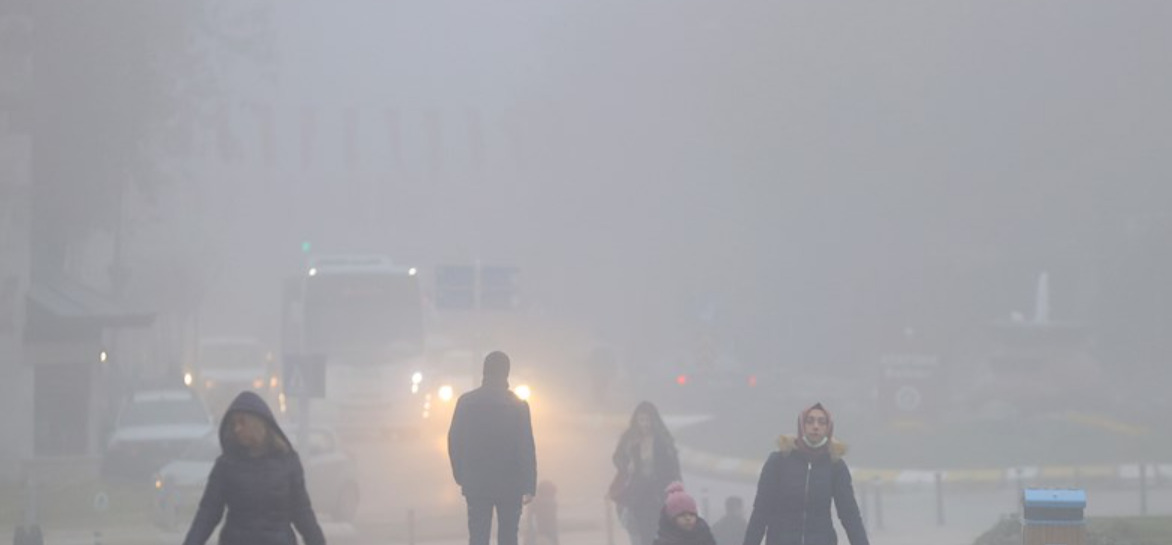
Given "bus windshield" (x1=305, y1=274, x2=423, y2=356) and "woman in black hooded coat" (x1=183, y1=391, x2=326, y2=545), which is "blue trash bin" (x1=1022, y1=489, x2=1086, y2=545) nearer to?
"woman in black hooded coat" (x1=183, y1=391, x2=326, y2=545)

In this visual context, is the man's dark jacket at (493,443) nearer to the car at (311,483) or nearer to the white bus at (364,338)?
the car at (311,483)

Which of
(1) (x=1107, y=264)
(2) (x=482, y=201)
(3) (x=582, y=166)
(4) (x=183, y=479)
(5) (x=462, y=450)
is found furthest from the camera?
(2) (x=482, y=201)

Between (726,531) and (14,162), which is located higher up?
(14,162)

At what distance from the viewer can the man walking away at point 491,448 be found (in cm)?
1138

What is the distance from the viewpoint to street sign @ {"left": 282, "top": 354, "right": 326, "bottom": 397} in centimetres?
2242

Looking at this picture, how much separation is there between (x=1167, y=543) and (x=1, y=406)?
2119 centimetres

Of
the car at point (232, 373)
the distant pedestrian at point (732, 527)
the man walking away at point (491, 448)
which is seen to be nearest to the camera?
the man walking away at point (491, 448)

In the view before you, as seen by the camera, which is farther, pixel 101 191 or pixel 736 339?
pixel 736 339

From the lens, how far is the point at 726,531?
44.6 feet

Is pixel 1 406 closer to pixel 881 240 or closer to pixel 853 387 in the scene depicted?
pixel 853 387

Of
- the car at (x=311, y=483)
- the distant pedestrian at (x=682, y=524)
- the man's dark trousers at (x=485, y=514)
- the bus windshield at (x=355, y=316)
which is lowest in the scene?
the car at (x=311, y=483)

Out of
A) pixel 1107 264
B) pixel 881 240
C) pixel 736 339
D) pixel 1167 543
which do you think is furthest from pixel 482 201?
pixel 1167 543

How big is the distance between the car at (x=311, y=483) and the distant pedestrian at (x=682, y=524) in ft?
46.2

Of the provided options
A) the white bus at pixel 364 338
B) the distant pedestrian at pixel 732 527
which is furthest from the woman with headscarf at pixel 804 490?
the white bus at pixel 364 338
